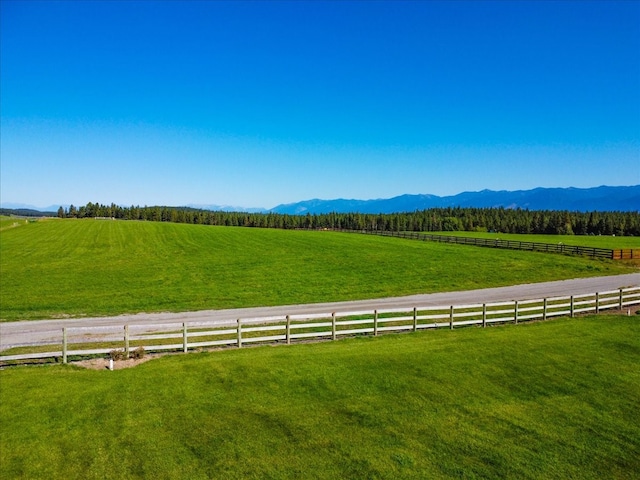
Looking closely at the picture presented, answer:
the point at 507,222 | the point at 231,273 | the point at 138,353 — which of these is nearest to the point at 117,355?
the point at 138,353

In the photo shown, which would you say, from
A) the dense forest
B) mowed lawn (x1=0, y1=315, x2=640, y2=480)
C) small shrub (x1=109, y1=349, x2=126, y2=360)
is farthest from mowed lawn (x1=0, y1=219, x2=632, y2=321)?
the dense forest

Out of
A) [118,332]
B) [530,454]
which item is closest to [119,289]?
[118,332]

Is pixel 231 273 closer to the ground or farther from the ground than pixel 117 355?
closer to the ground

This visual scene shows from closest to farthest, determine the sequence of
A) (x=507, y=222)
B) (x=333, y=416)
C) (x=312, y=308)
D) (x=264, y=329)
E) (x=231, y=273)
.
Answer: (x=333, y=416) → (x=264, y=329) → (x=312, y=308) → (x=231, y=273) → (x=507, y=222)

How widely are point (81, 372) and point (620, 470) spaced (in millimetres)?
15215

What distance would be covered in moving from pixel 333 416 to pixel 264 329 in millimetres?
7869

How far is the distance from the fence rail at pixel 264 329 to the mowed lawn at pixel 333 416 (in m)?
1.21

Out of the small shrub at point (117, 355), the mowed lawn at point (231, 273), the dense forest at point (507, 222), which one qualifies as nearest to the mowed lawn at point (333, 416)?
Answer: the small shrub at point (117, 355)

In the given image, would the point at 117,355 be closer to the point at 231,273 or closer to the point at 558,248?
the point at 231,273

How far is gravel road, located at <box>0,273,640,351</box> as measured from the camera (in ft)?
69.5

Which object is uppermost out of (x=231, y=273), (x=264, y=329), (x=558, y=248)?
(x=558, y=248)

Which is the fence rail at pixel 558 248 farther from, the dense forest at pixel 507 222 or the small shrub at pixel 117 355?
the dense forest at pixel 507 222

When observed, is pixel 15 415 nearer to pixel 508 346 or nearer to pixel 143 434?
pixel 143 434

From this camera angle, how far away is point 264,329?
1864 cm
